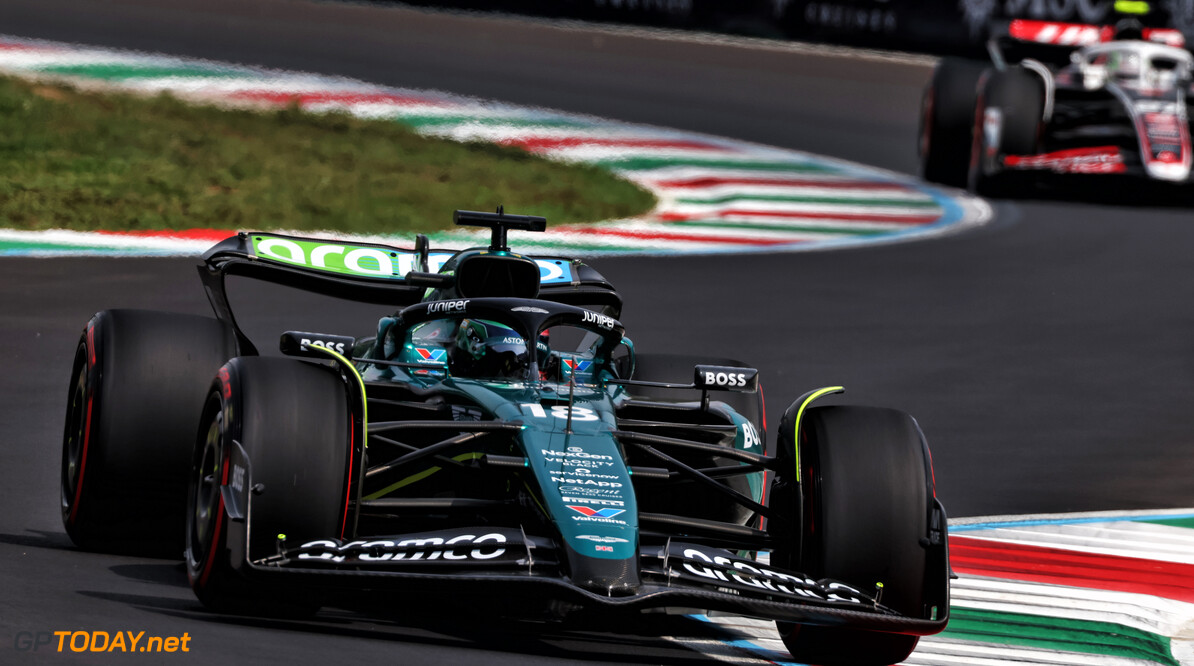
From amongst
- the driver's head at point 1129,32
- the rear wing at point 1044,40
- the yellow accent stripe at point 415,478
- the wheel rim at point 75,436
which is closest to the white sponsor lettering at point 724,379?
the yellow accent stripe at point 415,478

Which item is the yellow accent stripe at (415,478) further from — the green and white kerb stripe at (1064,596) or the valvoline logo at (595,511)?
the green and white kerb stripe at (1064,596)

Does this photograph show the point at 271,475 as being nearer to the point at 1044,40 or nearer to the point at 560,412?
the point at 560,412

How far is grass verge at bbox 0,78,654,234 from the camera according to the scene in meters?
15.9

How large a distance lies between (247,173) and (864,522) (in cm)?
1153

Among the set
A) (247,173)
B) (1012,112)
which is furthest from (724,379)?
(1012,112)

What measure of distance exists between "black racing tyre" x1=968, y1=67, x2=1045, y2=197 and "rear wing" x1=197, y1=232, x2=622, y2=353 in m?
10.4

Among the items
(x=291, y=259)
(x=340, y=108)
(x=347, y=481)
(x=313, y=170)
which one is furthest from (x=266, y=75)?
(x=347, y=481)

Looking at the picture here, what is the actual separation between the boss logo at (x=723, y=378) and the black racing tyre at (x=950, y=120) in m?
12.5

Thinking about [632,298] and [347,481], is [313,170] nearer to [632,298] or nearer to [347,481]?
[632,298]

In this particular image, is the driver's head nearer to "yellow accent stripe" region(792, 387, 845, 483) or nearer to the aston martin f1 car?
the aston martin f1 car

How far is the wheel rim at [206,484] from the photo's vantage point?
6.51 m

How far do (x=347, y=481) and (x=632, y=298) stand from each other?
24.5 feet

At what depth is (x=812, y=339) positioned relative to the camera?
42.3 ft

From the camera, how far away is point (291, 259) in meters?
8.62
